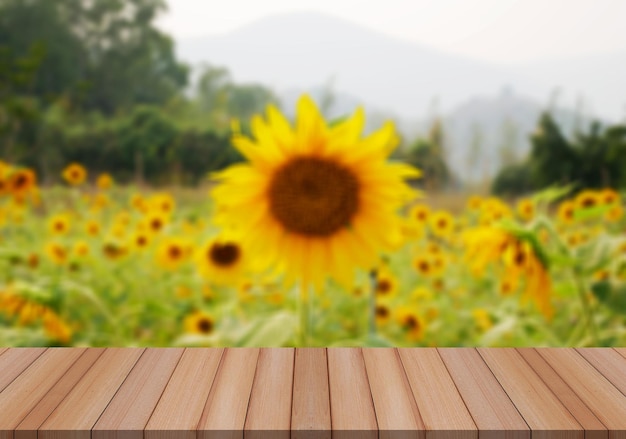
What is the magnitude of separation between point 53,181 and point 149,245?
188cm

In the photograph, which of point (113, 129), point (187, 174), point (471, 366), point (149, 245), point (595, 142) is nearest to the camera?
point (471, 366)

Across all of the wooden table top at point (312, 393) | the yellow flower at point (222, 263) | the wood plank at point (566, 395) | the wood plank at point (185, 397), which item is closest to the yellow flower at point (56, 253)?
the yellow flower at point (222, 263)

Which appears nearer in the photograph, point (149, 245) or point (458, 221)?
point (149, 245)

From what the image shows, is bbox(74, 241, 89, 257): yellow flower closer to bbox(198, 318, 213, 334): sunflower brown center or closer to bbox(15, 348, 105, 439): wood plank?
bbox(198, 318, 213, 334): sunflower brown center

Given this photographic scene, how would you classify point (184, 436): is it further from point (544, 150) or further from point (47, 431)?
point (544, 150)

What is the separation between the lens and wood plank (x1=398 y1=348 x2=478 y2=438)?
0.61m

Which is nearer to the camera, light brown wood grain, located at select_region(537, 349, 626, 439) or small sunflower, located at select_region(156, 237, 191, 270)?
light brown wood grain, located at select_region(537, 349, 626, 439)

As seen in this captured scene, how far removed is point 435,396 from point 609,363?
0.80 ft

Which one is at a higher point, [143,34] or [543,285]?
[143,34]

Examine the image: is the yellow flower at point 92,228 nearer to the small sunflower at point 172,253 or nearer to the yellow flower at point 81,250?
the yellow flower at point 81,250

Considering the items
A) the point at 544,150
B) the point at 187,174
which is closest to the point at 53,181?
the point at 187,174

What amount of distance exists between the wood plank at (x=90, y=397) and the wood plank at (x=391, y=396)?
27cm

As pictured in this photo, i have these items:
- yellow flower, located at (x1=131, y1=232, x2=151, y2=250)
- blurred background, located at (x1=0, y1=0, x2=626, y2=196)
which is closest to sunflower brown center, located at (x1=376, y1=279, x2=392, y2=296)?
yellow flower, located at (x1=131, y1=232, x2=151, y2=250)

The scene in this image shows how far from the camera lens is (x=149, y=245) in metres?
1.63
